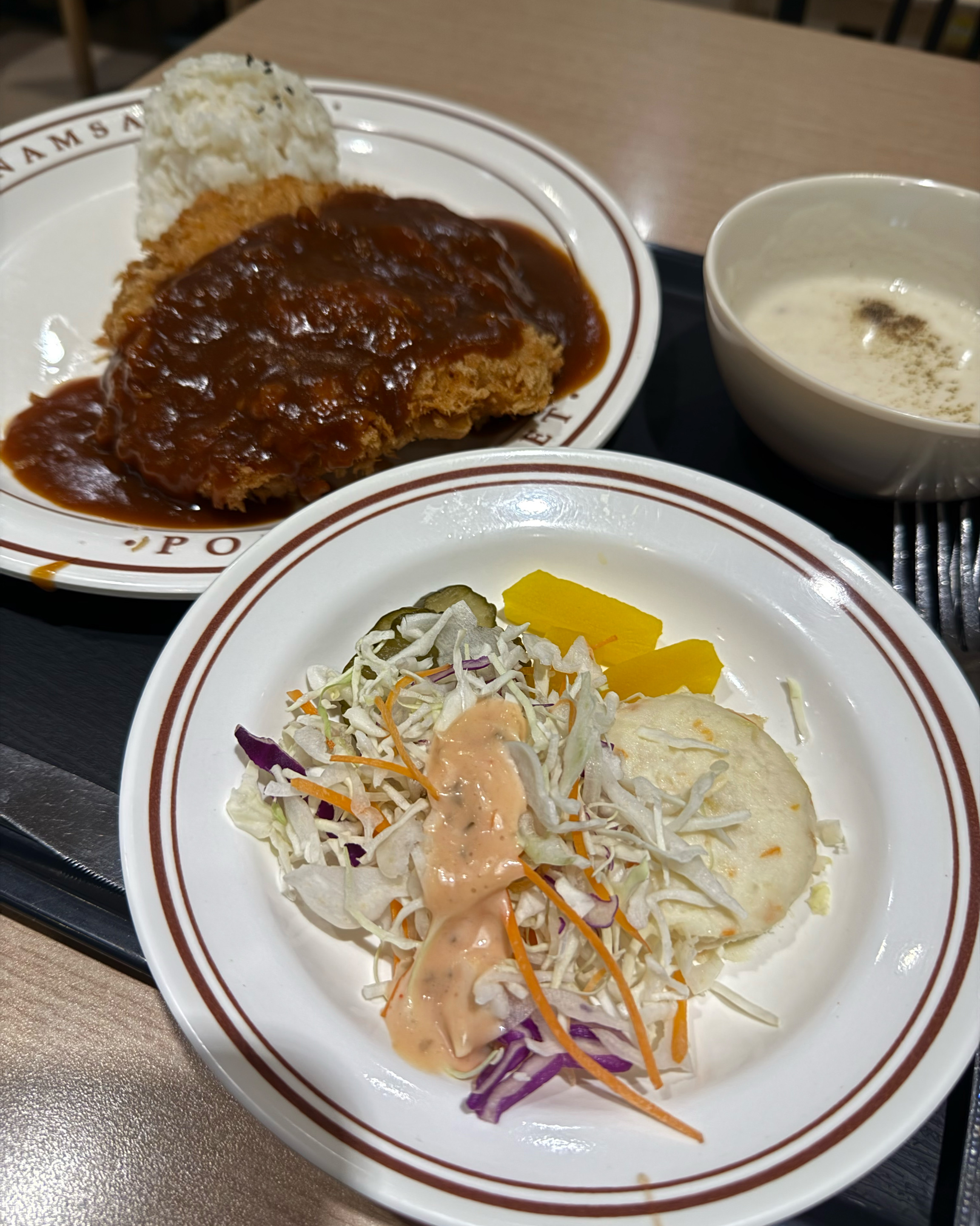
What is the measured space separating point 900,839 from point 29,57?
7280 millimetres

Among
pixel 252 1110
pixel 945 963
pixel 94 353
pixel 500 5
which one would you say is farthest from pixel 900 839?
pixel 500 5

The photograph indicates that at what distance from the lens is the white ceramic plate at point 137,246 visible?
1744 millimetres

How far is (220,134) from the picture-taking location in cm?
246

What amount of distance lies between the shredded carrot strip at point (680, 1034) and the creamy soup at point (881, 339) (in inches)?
52.5

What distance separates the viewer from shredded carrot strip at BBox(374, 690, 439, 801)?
1.27 meters

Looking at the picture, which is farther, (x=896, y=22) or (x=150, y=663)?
(x=896, y=22)

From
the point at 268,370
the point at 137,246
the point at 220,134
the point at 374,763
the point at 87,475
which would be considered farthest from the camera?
the point at 137,246

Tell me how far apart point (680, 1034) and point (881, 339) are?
166 cm

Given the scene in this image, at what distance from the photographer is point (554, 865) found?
4.01ft

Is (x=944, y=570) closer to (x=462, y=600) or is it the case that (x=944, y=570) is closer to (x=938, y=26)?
(x=462, y=600)

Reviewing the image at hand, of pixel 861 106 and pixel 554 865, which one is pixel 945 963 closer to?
pixel 554 865

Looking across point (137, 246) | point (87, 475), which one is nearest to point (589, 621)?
point (87, 475)

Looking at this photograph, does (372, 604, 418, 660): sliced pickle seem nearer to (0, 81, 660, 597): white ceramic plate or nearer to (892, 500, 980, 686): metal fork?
(0, 81, 660, 597): white ceramic plate

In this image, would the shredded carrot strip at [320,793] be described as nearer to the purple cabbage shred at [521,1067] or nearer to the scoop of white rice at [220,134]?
the purple cabbage shred at [521,1067]
